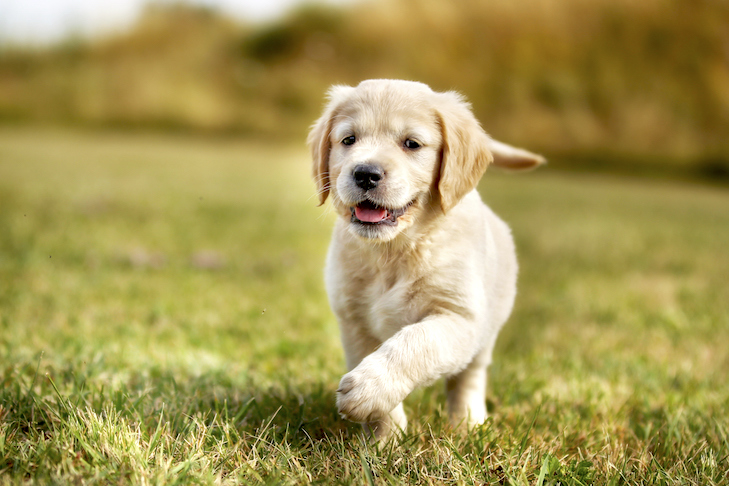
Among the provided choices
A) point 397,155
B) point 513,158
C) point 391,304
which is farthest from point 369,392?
point 513,158

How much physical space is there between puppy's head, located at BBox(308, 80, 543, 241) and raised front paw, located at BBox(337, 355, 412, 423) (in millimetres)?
492

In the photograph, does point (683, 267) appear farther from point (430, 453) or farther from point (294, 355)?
point (430, 453)

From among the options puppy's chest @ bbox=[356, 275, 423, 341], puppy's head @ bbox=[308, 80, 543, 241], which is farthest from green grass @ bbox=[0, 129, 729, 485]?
puppy's head @ bbox=[308, 80, 543, 241]

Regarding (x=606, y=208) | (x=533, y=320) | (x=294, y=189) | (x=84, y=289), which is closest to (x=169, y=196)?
(x=294, y=189)

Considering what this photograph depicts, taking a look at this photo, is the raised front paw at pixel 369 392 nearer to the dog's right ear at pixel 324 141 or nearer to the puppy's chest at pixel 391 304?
the puppy's chest at pixel 391 304

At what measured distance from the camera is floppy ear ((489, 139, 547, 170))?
8.90 feet

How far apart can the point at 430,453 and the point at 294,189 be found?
9668 mm

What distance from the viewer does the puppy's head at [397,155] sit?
207 centimetres

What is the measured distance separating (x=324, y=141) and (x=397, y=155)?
38 centimetres

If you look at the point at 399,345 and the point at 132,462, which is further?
the point at 399,345

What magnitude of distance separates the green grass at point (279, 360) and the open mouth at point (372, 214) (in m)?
0.55

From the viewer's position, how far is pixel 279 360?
310 cm

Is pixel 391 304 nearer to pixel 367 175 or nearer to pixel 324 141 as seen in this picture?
pixel 367 175

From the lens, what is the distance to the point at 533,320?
4.23 meters
